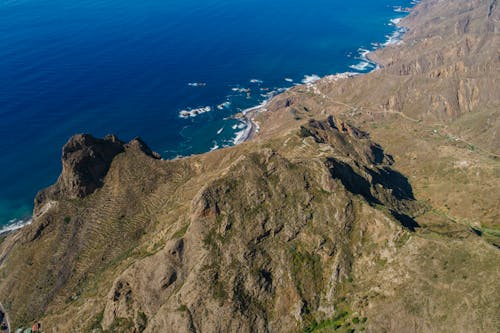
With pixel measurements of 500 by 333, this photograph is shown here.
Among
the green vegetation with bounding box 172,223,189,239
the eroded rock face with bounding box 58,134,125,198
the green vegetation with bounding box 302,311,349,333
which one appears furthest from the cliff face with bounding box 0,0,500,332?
the eroded rock face with bounding box 58,134,125,198

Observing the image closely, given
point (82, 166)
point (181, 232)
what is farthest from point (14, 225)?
point (181, 232)

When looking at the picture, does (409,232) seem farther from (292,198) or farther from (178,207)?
(178,207)

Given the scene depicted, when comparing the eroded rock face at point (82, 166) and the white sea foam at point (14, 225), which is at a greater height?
the eroded rock face at point (82, 166)

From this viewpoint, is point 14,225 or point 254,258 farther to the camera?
point 14,225

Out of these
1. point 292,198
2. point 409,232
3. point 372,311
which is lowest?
point 372,311

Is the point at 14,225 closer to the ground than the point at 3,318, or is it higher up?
closer to the ground

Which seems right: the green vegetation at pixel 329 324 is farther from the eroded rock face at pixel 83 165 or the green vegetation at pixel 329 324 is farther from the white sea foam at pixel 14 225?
the white sea foam at pixel 14 225

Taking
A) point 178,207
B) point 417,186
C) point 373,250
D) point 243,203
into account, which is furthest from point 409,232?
point 417,186

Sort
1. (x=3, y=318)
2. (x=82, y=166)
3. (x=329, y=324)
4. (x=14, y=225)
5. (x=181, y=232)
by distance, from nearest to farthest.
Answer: (x=329, y=324) < (x=181, y=232) < (x=3, y=318) < (x=82, y=166) < (x=14, y=225)

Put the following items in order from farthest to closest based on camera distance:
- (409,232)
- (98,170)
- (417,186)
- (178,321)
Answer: (417,186)
(98,170)
(409,232)
(178,321)

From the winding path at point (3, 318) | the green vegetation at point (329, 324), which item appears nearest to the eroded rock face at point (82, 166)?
the winding path at point (3, 318)

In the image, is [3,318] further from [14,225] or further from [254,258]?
[14,225]
